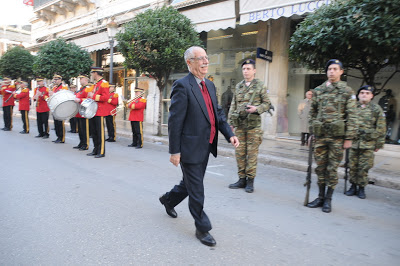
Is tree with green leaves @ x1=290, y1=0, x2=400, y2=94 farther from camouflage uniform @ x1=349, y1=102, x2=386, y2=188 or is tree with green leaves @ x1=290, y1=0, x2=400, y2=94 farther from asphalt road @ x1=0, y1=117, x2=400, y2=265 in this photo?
asphalt road @ x1=0, y1=117, x2=400, y2=265

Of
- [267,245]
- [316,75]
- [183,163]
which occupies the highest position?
[316,75]

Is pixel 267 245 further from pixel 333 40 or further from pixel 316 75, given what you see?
pixel 316 75

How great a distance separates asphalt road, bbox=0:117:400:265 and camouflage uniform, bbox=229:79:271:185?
480 mm

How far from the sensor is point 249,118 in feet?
16.7

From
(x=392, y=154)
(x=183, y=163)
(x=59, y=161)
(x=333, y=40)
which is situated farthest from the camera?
(x=392, y=154)

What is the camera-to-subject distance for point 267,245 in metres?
3.23

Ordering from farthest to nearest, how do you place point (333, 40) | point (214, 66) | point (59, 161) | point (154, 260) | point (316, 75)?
point (214, 66) → point (316, 75) → point (59, 161) → point (333, 40) → point (154, 260)

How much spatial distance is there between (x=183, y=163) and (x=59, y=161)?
15.7 ft

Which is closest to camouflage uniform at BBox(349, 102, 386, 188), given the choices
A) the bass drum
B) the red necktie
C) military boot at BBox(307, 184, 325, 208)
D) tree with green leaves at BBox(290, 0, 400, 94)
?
military boot at BBox(307, 184, 325, 208)

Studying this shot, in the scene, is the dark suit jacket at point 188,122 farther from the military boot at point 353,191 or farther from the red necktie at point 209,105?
the military boot at point 353,191

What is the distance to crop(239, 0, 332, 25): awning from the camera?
9.27m

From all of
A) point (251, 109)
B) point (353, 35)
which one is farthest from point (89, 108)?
point (353, 35)

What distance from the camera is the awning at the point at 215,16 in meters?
11.7

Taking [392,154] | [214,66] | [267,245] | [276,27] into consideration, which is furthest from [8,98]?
[392,154]
